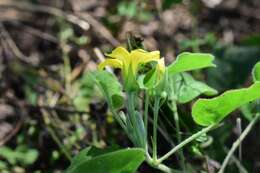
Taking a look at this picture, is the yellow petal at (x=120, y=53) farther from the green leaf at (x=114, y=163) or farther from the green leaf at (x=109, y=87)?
the green leaf at (x=114, y=163)

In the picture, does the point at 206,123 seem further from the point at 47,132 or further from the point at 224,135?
the point at 47,132

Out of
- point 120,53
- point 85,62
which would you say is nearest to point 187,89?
point 120,53

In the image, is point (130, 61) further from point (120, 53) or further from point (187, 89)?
point (187, 89)

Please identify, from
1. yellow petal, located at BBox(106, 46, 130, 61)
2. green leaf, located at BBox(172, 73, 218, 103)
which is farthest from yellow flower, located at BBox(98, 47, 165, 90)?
green leaf, located at BBox(172, 73, 218, 103)

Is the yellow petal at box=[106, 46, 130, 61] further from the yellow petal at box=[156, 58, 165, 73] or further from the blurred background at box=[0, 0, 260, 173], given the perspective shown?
the blurred background at box=[0, 0, 260, 173]

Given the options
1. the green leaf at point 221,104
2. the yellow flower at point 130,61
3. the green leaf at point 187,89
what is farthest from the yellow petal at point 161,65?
the green leaf at point 187,89

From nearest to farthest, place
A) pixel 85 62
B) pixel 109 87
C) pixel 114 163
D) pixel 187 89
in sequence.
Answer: pixel 114 163 < pixel 109 87 < pixel 187 89 < pixel 85 62
